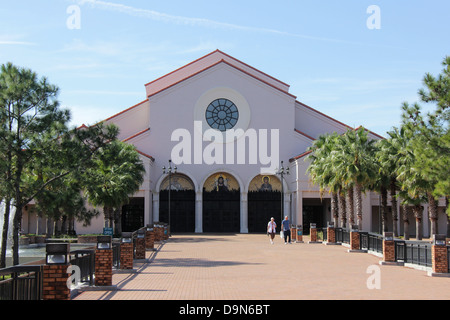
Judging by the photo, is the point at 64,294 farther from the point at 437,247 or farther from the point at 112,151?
the point at 437,247

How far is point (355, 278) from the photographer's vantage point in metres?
16.6

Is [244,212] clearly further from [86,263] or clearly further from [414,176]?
[86,263]

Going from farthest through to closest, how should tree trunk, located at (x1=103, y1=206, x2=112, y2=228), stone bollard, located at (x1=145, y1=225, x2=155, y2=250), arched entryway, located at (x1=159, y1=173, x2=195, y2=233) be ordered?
arched entryway, located at (x1=159, y1=173, x2=195, y2=233)
tree trunk, located at (x1=103, y1=206, x2=112, y2=228)
stone bollard, located at (x1=145, y1=225, x2=155, y2=250)

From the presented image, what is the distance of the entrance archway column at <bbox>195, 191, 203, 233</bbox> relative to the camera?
4925 centimetres

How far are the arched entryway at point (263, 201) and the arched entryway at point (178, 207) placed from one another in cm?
541

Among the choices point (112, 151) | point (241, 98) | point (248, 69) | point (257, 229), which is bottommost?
point (257, 229)

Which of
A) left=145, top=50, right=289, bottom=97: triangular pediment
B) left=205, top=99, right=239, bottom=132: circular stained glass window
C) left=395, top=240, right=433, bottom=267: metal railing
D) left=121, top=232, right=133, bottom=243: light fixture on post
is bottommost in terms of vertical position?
left=395, top=240, right=433, bottom=267: metal railing

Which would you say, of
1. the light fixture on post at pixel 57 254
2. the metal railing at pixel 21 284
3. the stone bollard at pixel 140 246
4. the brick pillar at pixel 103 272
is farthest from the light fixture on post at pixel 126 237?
the light fixture on post at pixel 57 254

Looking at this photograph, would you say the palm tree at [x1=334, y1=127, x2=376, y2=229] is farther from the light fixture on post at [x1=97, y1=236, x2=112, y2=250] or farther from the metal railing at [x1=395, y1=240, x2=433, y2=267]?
the light fixture on post at [x1=97, y1=236, x2=112, y2=250]

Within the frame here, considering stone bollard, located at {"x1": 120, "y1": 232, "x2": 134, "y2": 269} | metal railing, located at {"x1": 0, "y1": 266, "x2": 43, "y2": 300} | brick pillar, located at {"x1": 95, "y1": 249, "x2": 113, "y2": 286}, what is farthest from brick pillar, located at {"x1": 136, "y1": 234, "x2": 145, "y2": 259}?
metal railing, located at {"x1": 0, "y1": 266, "x2": 43, "y2": 300}

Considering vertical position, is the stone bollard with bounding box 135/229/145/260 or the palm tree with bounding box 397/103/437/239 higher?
the palm tree with bounding box 397/103/437/239

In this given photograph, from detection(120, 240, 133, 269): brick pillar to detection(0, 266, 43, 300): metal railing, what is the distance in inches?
275
